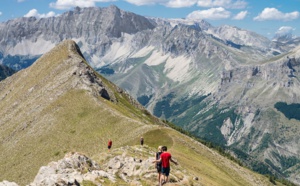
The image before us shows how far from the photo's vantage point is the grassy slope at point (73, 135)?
111312 millimetres

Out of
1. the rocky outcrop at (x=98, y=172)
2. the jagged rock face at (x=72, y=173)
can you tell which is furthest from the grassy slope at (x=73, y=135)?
the jagged rock face at (x=72, y=173)

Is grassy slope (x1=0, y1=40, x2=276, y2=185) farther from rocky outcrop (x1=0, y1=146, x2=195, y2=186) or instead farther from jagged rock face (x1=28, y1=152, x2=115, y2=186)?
jagged rock face (x1=28, y1=152, x2=115, y2=186)

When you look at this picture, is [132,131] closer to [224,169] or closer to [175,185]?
[224,169]

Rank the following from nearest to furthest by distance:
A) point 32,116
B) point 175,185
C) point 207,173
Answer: point 175,185
point 207,173
point 32,116

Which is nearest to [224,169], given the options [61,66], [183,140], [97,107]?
[183,140]

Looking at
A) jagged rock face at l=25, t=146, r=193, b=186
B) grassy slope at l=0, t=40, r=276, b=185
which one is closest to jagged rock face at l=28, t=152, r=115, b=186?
jagged rock face at l=25, t=146, r=193, b=186

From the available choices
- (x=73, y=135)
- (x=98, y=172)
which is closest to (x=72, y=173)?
(x=98, y=172)

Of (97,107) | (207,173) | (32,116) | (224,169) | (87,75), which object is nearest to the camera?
→ (207,173)

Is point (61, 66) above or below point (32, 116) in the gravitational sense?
above

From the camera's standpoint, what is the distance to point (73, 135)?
125375 millimetres

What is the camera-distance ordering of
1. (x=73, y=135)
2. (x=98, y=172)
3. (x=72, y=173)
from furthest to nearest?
(x=73, y=135), (x=98, y=172), (x=72, y=173)

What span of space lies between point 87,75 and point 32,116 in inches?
1267

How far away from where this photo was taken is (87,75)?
557 ft

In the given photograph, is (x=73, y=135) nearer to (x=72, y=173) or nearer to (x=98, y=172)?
(x=98, y=172)
